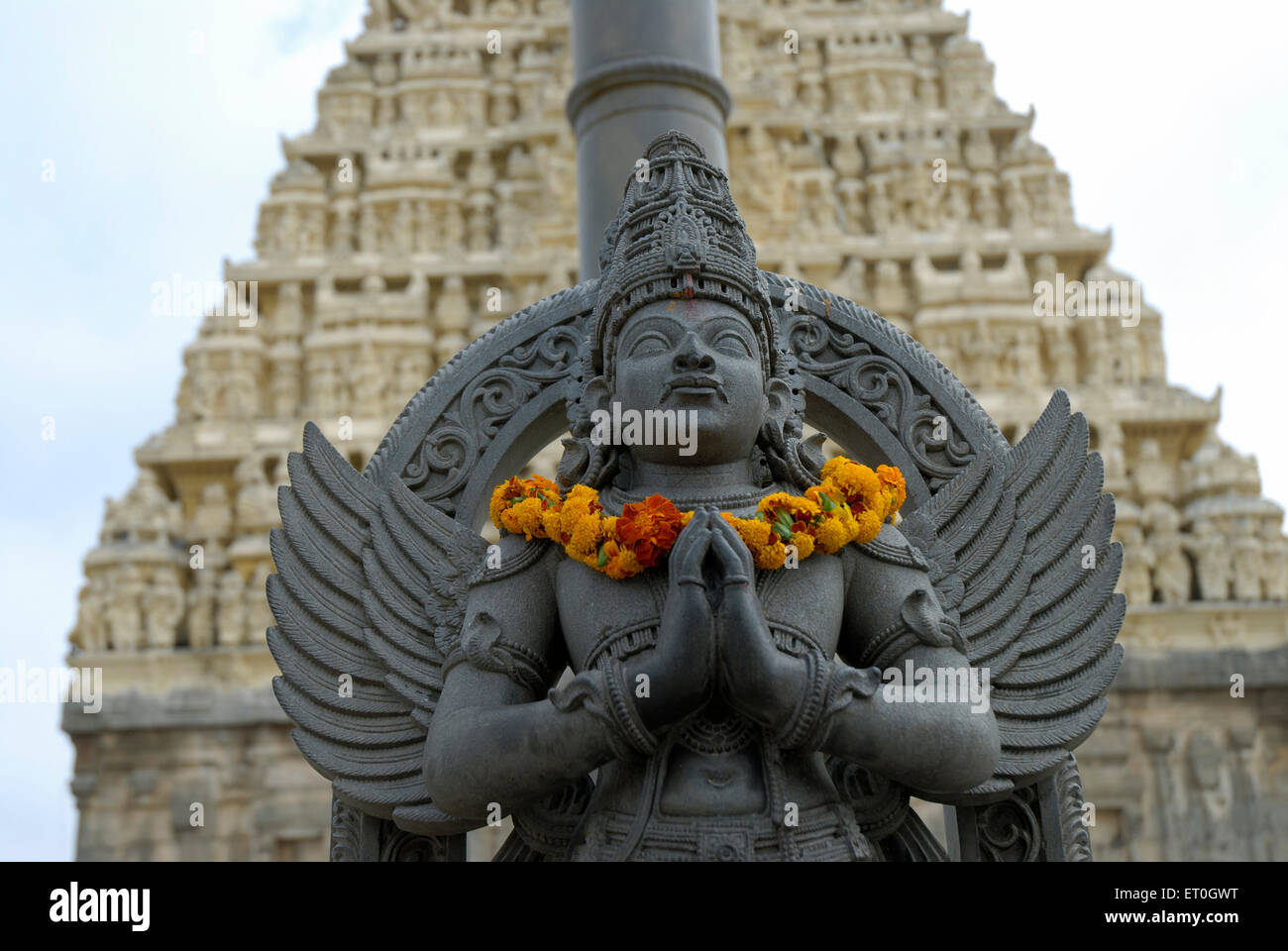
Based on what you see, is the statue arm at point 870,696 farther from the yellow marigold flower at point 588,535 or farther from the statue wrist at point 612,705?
the yellow marigold flower at point 588,535

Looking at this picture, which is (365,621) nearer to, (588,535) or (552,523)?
(552,523)

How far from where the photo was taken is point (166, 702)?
50.7 feet

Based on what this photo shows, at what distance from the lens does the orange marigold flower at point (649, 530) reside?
374 cm

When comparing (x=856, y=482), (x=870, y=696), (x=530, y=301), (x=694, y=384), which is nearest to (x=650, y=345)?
(x=694, y=384)

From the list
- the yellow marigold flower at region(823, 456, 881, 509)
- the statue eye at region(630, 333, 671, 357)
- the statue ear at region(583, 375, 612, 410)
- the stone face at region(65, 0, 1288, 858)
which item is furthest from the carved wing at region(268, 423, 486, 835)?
the stone face at region(65, 0, 1288, 858)

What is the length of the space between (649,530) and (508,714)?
0.66 metres

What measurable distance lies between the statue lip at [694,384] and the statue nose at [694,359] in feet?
0.11

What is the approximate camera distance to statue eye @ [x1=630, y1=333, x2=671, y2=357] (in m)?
3.99

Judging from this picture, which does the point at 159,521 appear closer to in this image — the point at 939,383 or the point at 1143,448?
the point at 1143,448

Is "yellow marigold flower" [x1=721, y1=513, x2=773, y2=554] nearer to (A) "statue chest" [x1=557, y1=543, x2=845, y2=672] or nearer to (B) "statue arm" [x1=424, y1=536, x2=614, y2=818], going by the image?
(A) "statue chest" [x1=557, y1=543, x2=845, y2=672]

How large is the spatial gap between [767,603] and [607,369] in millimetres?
966
